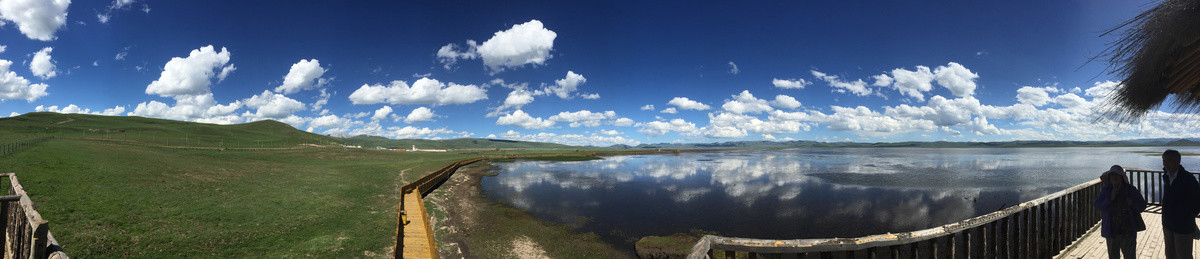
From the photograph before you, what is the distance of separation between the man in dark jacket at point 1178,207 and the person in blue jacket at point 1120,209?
0.28 metres

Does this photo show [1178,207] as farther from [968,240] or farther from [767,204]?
[767,204]

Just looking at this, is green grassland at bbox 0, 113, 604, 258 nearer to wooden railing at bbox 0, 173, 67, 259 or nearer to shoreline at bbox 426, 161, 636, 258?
shoreline at bbox 426, 161, 636, 258

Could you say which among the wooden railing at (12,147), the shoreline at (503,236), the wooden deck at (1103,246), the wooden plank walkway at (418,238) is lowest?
the shoreline at (503,236)

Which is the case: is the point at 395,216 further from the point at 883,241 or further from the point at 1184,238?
the point at 1184,238

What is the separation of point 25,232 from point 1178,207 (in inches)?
645

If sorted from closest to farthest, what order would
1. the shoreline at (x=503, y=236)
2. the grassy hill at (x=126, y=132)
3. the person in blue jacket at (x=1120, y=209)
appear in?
the person in blue jacket at (x=1120, y=209), the shoreline at (x=503, y=236), the grassy hill at (x=126, y=132)

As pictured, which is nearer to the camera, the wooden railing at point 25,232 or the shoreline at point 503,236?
the wooden railing at point 25,232

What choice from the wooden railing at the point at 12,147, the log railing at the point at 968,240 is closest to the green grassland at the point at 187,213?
the wooden railing at the point at 12,147

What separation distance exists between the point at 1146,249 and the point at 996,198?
2761 centimetres

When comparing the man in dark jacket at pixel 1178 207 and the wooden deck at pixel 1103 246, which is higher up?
the man in dark jacket at pixel 1178 207

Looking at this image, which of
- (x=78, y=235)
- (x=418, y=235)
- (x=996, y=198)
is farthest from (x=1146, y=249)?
(x=996, y=198)

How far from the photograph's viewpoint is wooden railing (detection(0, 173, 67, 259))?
517 centimetres

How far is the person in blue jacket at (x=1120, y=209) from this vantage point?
5.43m

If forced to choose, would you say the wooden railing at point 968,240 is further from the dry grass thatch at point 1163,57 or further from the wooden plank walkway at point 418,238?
the wooden plank walkway at point 418,238
